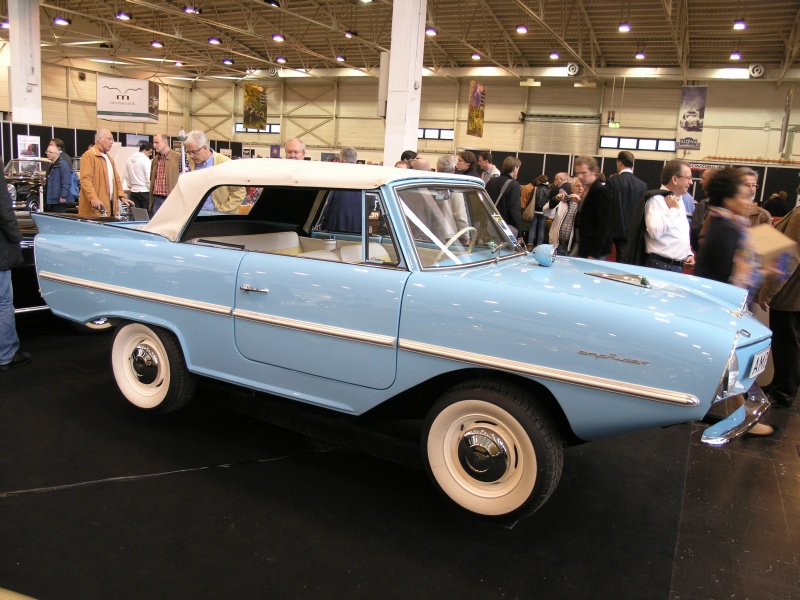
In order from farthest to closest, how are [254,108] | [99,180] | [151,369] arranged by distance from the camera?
1. [254,108]
2. [99,180]
3. [151,369]

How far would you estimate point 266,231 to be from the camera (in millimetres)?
4680

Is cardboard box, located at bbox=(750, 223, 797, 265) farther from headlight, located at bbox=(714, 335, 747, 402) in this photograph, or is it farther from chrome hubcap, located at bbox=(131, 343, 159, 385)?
chrome hubcap, located at bbox=(131, 343, 159, 385)

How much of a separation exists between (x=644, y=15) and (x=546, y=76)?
575 centimetres

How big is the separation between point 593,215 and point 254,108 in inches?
651

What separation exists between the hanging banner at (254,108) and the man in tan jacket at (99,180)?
39.7 feet

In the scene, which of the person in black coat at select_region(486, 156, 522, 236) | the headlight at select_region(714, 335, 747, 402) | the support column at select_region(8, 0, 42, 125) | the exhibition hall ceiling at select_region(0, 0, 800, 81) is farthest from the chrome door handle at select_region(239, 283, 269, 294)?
the exhibition hall ceiling at select_region(0, 0, 800, 81)

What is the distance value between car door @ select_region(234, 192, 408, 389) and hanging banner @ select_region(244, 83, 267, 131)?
55.0 ft

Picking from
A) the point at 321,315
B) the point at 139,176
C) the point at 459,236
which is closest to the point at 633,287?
the point at 459,236

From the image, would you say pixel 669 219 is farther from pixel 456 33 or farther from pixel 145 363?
pixel 456 33

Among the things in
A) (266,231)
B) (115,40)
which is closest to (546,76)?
(115,40)

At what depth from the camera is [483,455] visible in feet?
9.40

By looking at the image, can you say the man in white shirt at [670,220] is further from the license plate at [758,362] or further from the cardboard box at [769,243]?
the license plate at [758,362]

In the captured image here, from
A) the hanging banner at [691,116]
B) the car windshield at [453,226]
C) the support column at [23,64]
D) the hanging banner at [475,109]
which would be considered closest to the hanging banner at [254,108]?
the support column at [23,64]

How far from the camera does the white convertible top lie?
327 centimetres
